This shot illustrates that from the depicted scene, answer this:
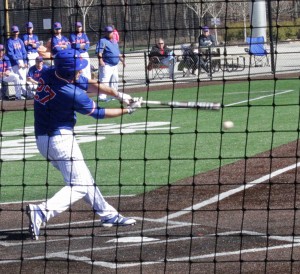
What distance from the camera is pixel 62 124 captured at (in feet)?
29.6

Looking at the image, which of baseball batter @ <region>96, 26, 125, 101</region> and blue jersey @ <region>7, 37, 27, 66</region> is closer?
baseball batter @ <region>96, 26, 125, 101</region>

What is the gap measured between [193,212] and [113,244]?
4.36ft

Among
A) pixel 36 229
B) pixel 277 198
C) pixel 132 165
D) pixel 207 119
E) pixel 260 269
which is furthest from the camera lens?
pixel 207 119

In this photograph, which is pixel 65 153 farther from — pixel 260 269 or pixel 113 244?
pixel 260 269

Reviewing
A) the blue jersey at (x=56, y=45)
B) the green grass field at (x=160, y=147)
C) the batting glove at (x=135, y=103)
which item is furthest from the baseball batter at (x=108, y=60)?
the batting glove at (x=135, y=103)

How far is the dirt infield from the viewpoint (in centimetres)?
767

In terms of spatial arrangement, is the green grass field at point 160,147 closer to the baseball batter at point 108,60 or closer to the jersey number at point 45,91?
the jersey number at point 45,91

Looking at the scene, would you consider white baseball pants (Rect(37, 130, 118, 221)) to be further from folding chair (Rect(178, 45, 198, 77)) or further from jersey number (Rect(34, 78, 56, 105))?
folding chair (Rect(178, 45, 198, 77))

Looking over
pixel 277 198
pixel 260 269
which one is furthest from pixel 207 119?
pixel 260 269

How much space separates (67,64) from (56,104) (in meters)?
0.43

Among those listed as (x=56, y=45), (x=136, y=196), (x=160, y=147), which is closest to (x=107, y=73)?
(x=56, y=45)

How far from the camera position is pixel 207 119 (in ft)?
59.6

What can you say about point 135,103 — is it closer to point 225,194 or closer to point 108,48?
point 225,194

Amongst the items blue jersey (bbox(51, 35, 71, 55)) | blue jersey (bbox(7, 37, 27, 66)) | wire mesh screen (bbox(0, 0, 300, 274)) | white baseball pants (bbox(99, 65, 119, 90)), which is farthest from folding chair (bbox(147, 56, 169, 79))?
wire mesh screen (bbox(0, 0, 300, 274))
